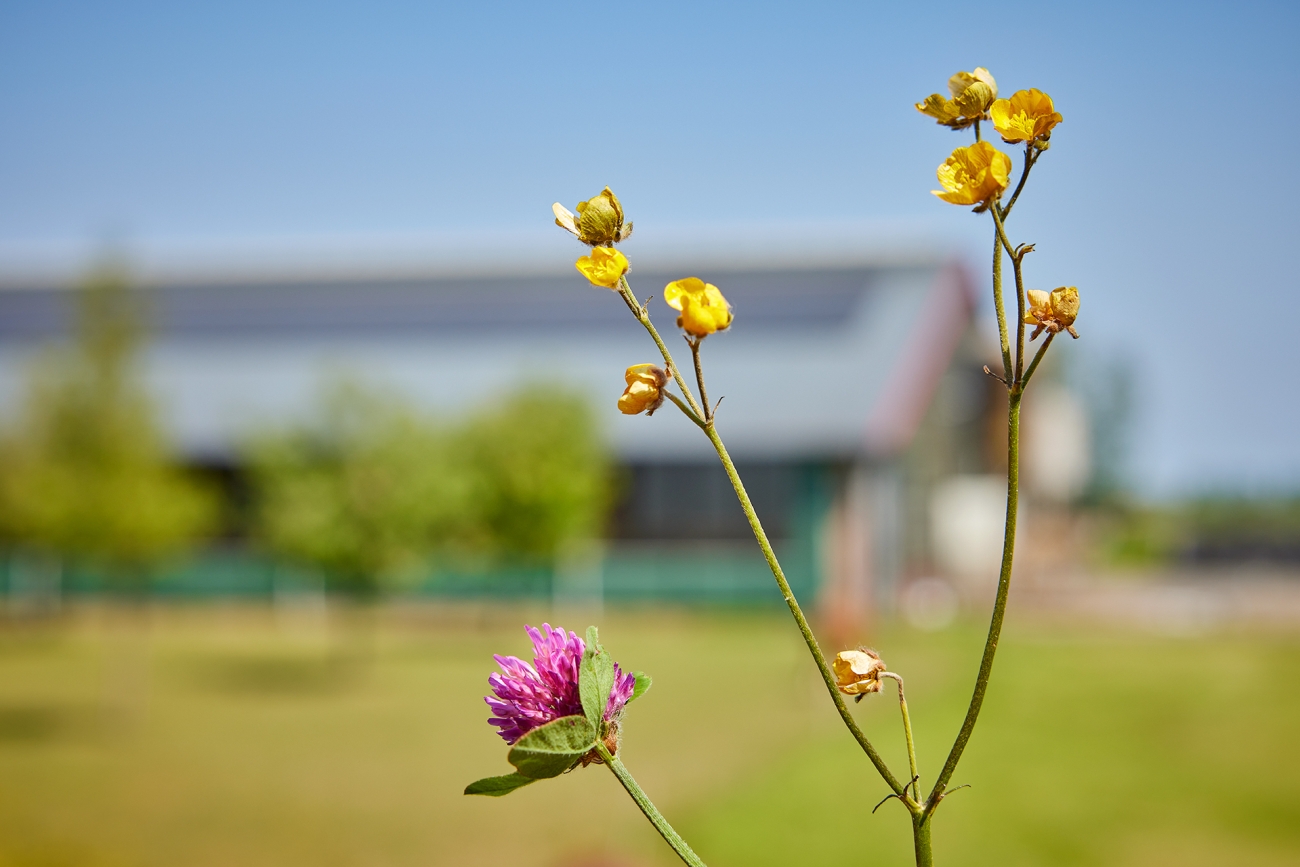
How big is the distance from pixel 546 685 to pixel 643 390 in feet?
0.59

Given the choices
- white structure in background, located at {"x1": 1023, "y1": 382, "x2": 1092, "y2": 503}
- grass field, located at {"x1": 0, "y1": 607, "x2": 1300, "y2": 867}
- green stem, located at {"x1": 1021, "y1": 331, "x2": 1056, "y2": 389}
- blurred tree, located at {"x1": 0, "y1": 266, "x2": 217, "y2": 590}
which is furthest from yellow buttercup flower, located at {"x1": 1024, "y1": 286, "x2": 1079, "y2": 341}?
white structure in background, located at {"x1": 1023, "y1": 382, "x2": 1092, "y2": 503}

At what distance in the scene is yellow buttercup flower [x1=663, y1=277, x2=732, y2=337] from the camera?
54 centimetres

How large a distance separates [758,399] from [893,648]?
4.83m

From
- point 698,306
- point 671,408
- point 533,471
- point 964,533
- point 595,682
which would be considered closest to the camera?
point 698,306

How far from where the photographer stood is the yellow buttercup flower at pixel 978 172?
58 cm

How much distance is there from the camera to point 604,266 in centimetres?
56

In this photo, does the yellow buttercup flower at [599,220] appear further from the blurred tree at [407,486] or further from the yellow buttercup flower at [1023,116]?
the blurred tree at [407,486]

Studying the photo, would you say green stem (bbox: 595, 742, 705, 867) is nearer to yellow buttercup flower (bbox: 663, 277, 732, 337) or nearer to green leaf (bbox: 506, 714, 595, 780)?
green leaf (bbox: 506, 714, 595, 780)

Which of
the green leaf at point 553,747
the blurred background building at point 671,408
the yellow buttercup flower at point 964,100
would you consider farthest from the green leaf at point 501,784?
the blurred background building at point 671,408

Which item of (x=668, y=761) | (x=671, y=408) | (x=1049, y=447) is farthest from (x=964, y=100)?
(x=1049, y=447)


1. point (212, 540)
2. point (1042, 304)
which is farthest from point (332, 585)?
point (1042, 304)

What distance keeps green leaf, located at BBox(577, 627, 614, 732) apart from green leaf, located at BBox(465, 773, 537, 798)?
0.05 metres

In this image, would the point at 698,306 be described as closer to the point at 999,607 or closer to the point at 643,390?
the point at 643,390

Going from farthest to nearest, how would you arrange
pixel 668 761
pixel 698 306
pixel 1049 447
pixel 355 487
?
1. pixel 1049 447
2. pixel 355 487
3. pixel 668 761
4. pixel 698 306
